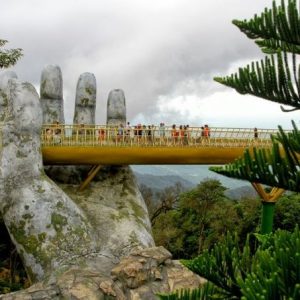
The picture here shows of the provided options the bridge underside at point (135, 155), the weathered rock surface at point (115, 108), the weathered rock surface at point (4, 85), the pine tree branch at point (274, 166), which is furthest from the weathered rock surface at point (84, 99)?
the pine tree branch at point (274, 166)

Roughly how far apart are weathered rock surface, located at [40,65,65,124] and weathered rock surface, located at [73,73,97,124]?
31.7 inches

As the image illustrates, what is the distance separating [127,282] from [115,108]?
921cm

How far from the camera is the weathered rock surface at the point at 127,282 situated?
42.4ft

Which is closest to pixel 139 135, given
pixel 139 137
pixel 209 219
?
pixel 139 137

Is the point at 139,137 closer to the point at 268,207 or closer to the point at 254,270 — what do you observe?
the point at 268,207

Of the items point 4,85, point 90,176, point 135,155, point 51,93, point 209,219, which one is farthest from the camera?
point 209,219

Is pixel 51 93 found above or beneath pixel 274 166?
above

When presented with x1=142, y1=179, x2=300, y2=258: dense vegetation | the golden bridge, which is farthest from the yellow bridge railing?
x1=142, y1=179, x2=300, y2=258: dense vegetation

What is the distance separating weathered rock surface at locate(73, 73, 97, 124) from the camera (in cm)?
2088

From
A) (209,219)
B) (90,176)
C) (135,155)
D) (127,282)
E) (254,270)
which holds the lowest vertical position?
(209,219)

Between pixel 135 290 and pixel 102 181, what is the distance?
6.64 meters

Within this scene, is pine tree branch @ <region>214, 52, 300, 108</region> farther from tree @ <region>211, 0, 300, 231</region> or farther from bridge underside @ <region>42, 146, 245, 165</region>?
bridge underside @ <region>42, 146, 245, 165</region>

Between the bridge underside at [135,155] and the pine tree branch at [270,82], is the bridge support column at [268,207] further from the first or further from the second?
the pine tree branch at [270,82]

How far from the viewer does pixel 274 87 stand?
6184mm
